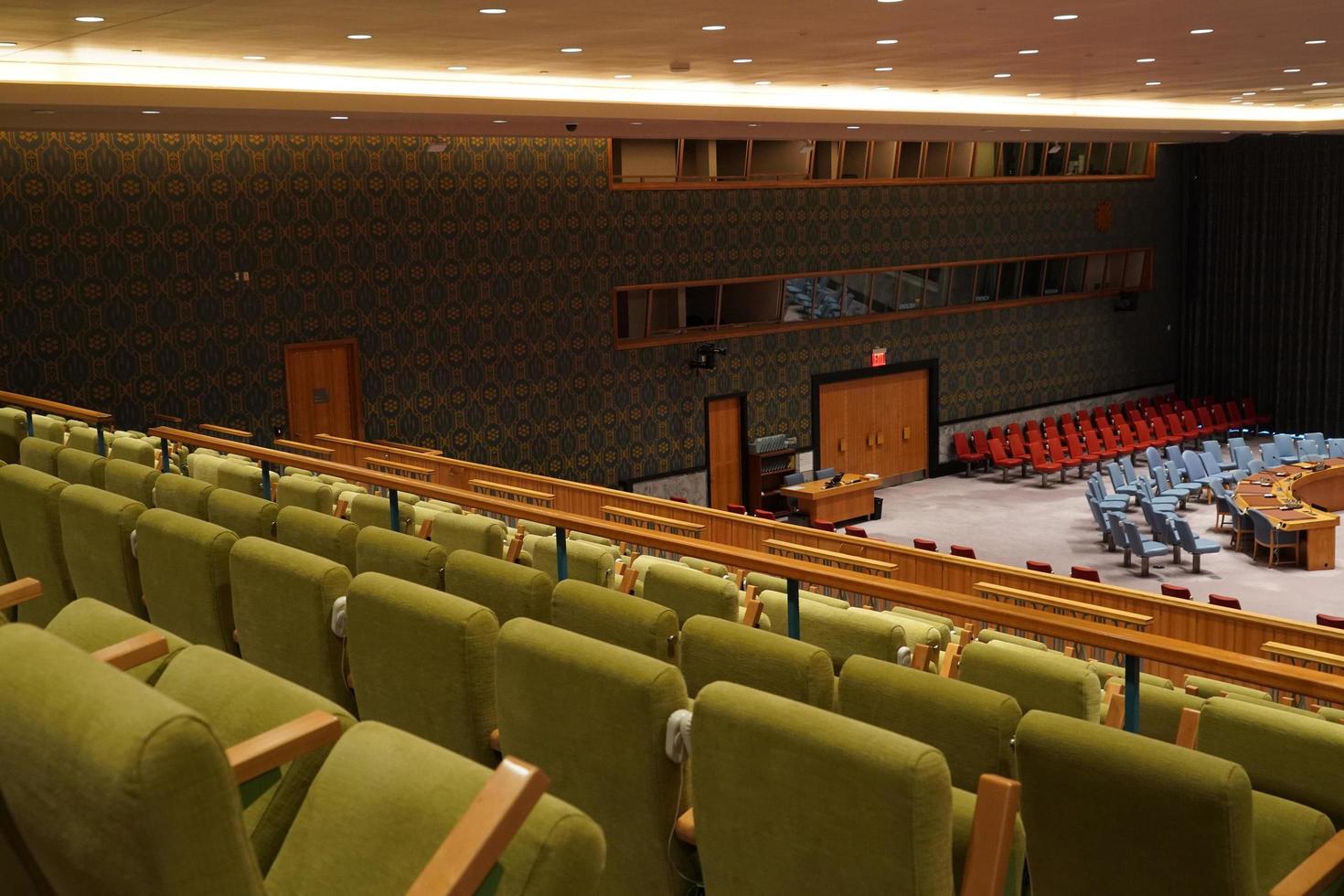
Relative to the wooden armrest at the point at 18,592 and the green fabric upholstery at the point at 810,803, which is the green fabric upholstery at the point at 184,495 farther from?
the green fabric upholstery at the point at 810,803

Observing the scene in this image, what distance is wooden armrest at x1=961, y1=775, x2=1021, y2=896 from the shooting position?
7.93 feet

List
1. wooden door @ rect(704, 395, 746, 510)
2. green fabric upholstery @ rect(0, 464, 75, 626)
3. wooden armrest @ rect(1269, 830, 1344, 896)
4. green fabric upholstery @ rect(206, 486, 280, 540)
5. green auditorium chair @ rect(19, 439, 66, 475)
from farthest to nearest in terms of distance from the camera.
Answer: wooden door @ rect(704, 395, 746, 510) < green auditorium chair @ rect(19, 439, 66, 475) < green fabric upholstery @ rect(206, 486, 280, 540) < green fabric upholstery @ rect(0, 464, 75, 626) < wooden armrest @ rect(1269, 830, 1344, 896)

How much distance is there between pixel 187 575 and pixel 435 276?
1044 cm

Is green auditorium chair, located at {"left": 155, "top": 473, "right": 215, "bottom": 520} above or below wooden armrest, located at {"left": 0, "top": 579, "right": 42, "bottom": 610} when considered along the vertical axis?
below

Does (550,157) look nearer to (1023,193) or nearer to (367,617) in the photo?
(1023,193)

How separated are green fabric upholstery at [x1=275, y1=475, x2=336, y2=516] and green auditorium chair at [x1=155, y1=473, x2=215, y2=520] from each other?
752 millimetres

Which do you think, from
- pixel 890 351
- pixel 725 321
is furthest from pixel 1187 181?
pixel 725 321

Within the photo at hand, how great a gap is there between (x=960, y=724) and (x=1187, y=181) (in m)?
22.9

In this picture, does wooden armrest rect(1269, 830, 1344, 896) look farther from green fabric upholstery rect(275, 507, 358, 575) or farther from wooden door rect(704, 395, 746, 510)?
wooden door rect(704, 395, 746, 510)

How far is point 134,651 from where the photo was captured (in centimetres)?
262

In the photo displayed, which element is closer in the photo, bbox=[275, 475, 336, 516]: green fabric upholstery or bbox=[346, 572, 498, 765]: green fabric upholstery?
bbox=[346, 572, 498, 765]: green fabric upholstery

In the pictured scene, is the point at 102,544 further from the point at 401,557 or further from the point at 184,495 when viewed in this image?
the point at 401,557

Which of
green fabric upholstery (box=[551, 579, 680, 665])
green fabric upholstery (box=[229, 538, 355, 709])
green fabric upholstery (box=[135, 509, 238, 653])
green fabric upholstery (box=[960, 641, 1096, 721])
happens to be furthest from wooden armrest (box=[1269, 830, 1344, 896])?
green fabric upholstery (box=[135, 509, 238, 653])

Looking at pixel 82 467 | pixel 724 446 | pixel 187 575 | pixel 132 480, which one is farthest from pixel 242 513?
pixel 724 446
